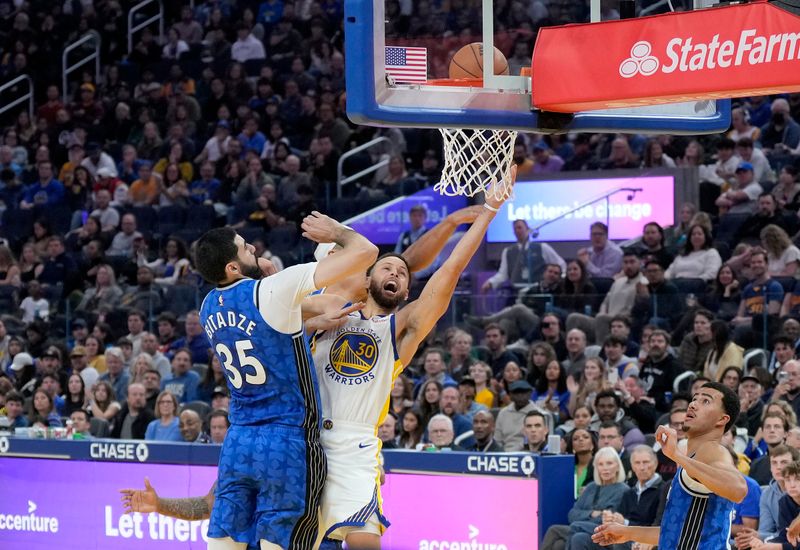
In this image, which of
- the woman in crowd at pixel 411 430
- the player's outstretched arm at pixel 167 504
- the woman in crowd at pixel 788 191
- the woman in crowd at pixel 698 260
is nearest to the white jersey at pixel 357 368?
the player's outstretched arm at pixel 167 504

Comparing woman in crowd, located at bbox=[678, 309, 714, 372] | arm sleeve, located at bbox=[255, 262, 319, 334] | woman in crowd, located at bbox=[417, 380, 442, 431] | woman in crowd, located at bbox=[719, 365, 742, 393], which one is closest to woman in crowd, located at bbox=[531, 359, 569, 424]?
woman in crowd, located at bbox=[417, 380, 442, 431]

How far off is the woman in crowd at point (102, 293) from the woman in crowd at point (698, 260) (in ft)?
23.3

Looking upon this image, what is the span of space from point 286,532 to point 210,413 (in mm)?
5951

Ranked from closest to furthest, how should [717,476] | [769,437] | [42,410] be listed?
1. [717,476]
2. [769,437]
3. [42,410]

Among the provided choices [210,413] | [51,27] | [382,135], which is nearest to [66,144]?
[51,27]

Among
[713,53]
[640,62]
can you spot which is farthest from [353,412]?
[713,53]

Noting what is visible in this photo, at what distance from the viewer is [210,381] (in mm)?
14141

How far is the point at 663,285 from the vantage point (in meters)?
13.5

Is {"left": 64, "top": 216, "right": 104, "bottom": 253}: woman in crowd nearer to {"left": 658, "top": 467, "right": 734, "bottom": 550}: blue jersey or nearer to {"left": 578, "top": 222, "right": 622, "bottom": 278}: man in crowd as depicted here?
{"left": 578, "top": 222, "right": 622, "bottom": 278}: man in crowd

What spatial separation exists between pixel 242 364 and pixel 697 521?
2291 mm

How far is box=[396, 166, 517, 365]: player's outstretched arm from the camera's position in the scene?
661 cm

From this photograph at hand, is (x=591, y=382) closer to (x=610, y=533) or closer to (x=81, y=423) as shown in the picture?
(x=81, y=423)

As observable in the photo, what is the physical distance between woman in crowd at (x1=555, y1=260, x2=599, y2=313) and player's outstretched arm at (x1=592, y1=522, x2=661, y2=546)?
270 inches

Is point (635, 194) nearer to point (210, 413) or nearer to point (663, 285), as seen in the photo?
point (663, 285)
